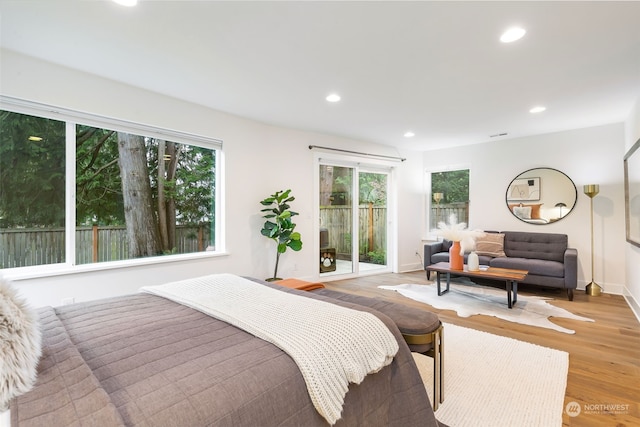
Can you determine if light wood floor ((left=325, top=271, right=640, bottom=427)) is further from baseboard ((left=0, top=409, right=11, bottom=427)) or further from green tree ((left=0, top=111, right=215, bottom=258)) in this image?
green tree ((left=0, top=111, right=215, bottom=258))

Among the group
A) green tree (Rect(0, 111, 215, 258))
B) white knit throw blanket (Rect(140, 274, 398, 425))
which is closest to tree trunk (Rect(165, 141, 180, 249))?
green tree (Rect(0, 111, 215, 258))

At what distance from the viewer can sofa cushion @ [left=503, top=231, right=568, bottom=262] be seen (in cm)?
448

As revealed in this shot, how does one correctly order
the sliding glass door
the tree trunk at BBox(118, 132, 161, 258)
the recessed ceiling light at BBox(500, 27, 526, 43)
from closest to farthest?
1. the recessed ceiling light at BBox(500, 27, 526, 43)
2. the tree trunk at BBox(118, 132, 161, 258)
3. the sliding glass door

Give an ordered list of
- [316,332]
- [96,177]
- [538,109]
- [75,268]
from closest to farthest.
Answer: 1. [316,332]
2. [75,268]
3. [96,177]
4. [538,109]

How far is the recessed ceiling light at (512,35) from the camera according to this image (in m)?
2.12

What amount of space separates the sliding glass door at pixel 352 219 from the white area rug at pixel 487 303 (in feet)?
3.48

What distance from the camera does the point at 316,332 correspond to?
1.20 meters

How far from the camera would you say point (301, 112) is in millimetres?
3863

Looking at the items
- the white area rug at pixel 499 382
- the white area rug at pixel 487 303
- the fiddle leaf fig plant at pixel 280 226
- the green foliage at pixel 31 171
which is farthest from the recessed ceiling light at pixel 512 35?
the green foliage at pixel 31 171

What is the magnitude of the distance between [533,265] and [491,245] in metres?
0.78

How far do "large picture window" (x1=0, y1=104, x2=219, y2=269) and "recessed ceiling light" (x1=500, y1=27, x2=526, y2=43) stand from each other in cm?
323

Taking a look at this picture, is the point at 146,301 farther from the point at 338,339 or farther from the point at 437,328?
the point at 437,328

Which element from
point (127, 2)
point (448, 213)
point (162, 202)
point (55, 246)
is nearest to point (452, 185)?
point (448, 213)

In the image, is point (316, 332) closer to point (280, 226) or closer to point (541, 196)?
point (280, 226)
